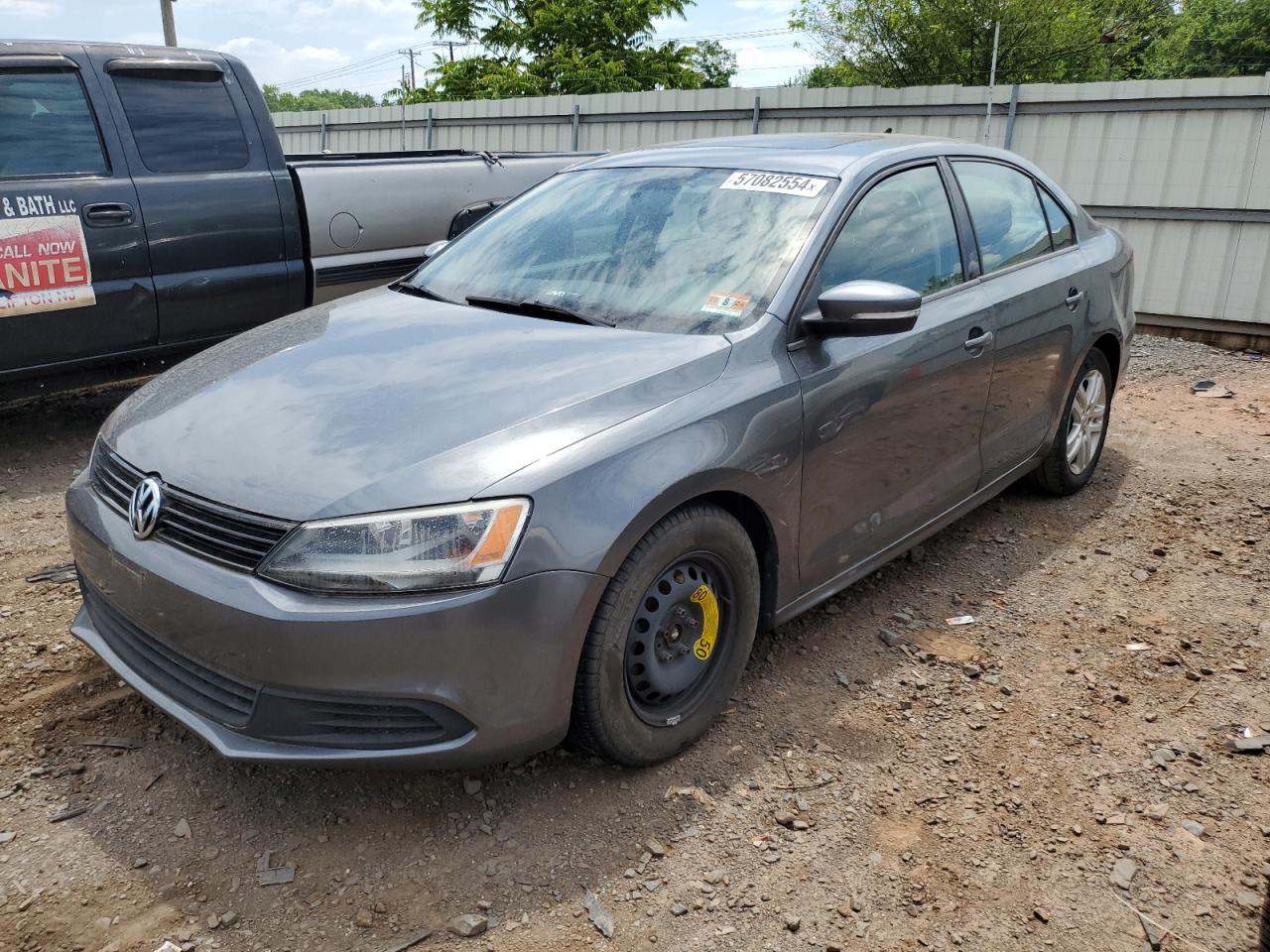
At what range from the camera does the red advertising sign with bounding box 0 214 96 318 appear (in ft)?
15.9

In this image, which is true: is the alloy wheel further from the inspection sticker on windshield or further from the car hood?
the car hood

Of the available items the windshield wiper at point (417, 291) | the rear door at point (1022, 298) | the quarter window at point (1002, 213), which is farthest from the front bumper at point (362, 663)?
the quarter window at point (1002, 213)

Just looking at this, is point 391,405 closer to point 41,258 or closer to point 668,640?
point 668,640

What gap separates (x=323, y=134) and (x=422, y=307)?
55.9 feet

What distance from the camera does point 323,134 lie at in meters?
18.8

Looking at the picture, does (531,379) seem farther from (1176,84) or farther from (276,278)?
(1176,84)

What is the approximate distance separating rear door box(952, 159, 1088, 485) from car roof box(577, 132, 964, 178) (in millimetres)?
276

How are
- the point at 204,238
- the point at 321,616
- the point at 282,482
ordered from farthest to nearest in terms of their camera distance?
the point at 204,238
the point at 282,482
the point at 321,616

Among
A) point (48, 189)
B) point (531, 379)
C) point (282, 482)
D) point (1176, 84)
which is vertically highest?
point (1176, 84)

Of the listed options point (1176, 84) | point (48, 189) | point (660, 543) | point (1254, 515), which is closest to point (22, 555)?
point (48, 189)

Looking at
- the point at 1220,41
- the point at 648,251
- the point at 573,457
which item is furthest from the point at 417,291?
the point at 1220,41

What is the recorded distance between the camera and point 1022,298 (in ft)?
13.5

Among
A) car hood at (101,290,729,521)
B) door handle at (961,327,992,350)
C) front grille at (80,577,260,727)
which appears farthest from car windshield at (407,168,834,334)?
front grille at (80,577,260,727)

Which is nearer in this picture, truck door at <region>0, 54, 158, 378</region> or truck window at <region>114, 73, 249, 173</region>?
truck door at <region>0, 54, 158, 378</region>
